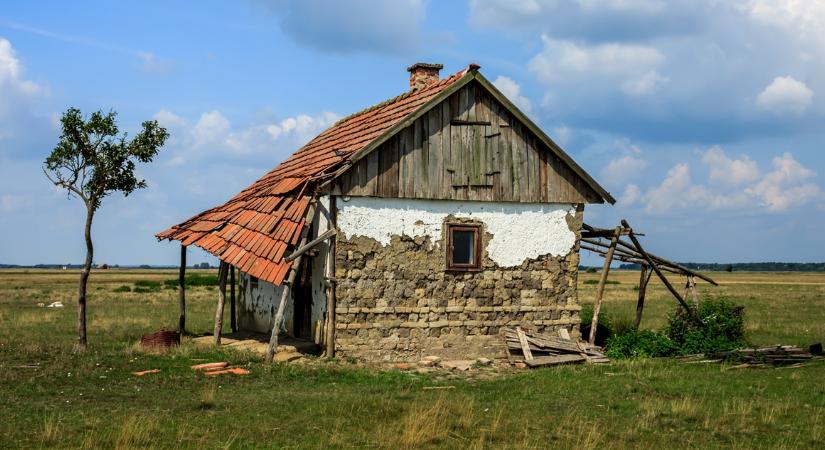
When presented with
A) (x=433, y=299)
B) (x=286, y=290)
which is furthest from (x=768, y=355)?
(x=286, y=290)

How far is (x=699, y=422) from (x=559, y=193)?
8.57 meters

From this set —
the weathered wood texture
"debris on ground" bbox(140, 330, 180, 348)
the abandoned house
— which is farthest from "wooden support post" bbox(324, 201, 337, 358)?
"debris on ground" bbox(140, 330, 180, 348)

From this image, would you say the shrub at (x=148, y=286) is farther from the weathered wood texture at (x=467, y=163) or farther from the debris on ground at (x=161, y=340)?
the weathered wood texture at (x=467, y=163)

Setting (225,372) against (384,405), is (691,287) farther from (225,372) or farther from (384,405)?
(225,372)

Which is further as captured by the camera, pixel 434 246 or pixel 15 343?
pixel 15 343

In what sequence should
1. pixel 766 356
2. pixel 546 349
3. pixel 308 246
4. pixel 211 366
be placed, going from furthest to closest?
1. pixel 546 349
2. pixel 766 356
3. pixel 308 246
4. pixel 211 366

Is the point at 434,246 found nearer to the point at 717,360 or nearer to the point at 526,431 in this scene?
the point at 717,360

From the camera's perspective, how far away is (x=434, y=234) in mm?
18906

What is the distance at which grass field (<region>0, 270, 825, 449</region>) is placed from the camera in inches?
430

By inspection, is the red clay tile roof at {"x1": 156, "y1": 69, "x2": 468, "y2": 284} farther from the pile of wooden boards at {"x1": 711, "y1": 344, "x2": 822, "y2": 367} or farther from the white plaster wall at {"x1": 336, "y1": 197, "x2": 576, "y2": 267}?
the pile of wooden boards at {"x1": 711, "y1": 344, "x2": 822, "y2": 367}

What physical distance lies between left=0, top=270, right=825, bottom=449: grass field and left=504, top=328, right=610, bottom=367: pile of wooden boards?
0.67 meters

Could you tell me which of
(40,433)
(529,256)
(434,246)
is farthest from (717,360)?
(40,433)

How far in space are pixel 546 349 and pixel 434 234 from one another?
3461 mm

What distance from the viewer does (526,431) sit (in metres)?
11.2
